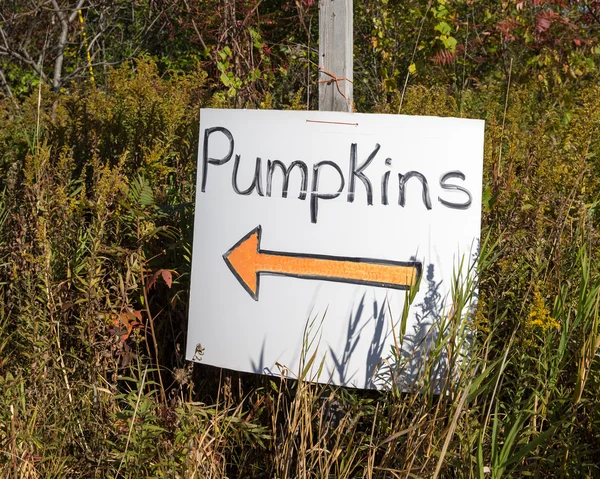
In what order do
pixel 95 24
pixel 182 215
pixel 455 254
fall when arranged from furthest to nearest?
1. pixel 95 24
2. pixel 182 215
3. pixel 455 254

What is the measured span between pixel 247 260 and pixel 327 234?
0.80 feet

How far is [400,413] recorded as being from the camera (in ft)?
5.68

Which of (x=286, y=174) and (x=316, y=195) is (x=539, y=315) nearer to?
(x=316, y=195)

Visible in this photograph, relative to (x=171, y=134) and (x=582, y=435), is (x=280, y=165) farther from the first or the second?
(x=582, y=435)

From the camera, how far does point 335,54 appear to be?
7.13 ft

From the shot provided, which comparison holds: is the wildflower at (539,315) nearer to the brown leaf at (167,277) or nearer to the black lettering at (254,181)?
the black lettering at (254,181)

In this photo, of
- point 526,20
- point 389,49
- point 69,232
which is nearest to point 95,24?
point 389,49

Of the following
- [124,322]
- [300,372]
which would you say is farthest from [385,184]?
[124,322]

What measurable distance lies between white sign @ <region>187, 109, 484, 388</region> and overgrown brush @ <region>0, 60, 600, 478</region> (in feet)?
0.37

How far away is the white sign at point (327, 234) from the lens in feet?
6.10

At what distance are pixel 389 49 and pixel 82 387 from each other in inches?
139

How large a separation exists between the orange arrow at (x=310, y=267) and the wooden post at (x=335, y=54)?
51 cm

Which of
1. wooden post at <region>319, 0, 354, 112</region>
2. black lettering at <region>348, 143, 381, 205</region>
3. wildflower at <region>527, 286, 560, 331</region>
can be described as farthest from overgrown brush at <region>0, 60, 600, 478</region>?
wooden post at <region>319, 0, 354, 112</region>

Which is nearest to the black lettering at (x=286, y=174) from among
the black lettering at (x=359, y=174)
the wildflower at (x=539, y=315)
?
the black lettering at (x=359, y=174)
